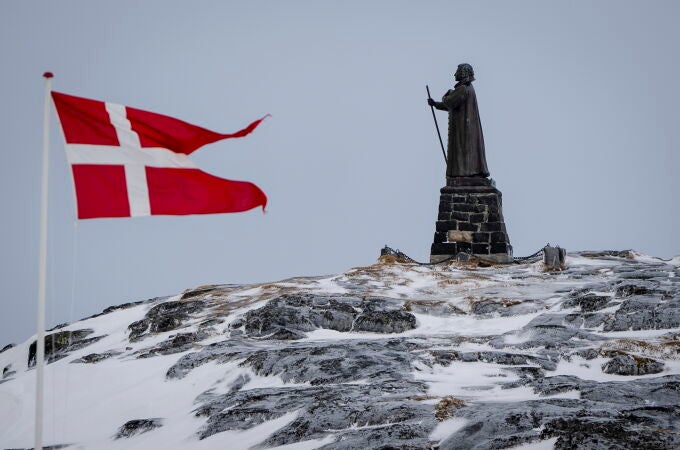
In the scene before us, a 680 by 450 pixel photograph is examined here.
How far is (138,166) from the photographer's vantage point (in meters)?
8.67

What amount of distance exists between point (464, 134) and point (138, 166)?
61.0 feet

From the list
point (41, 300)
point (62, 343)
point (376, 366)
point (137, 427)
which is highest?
point (41, 300)

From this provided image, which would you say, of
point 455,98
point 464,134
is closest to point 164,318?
point 464,134

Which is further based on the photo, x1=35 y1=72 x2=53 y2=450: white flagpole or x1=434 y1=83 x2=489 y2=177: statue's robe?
x1=434 y1=83 x2=489 y2=177: statue's robe

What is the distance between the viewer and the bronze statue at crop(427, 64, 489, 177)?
2594cm

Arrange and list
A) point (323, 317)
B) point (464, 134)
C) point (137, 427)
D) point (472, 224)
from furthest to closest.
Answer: point (464, 134)
point (472, 224)
point (323, 317)
point (137, 427)

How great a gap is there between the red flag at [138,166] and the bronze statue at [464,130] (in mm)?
17638

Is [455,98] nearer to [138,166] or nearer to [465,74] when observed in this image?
[465,74]

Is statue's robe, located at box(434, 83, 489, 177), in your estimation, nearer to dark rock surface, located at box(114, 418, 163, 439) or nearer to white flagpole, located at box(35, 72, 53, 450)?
dark rock surface, located at box(114, 418, 163, 439)

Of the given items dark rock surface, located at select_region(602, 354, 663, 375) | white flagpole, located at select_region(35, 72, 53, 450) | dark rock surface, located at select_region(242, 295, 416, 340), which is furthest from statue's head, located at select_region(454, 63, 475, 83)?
white flagpole, located at select_region(35, 72, 53, 450)

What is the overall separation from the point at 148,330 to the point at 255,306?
2.43m

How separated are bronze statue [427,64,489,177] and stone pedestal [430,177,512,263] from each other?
455mm

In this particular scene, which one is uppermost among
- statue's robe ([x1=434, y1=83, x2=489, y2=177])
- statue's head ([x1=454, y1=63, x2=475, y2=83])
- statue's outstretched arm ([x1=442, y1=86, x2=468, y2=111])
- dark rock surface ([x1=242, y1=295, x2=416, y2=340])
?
statue's head ([x1=454, y1=63, x2=475, y2=83])

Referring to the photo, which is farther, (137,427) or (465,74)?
(465,74)
